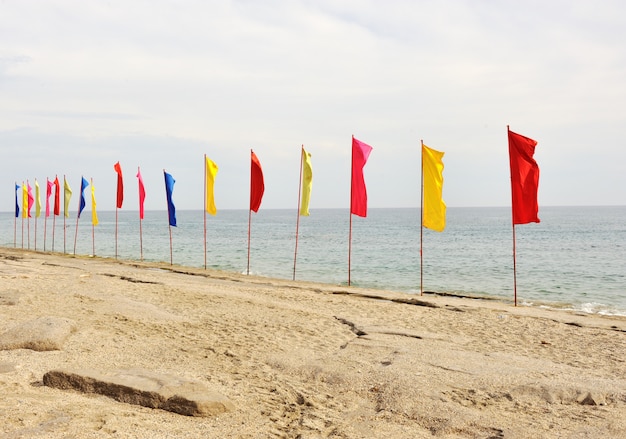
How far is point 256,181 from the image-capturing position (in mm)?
18672

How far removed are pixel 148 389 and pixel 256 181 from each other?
1357cm

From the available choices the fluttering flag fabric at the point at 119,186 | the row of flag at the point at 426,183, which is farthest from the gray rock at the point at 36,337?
the fluttering flag fabric at the point at 119,186

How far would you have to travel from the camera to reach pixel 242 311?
10.9 m

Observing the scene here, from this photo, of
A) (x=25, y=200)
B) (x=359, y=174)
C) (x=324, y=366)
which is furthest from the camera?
(x=25, y=200)

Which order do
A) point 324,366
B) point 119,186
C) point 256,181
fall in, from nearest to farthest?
point 324,366 < point 256,181 < point 119,186

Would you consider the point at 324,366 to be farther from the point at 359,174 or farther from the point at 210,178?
the point at 210,178

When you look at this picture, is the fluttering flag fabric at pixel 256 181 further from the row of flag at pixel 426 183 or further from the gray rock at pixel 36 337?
the gray rock at pixel 36 337

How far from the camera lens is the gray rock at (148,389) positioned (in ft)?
17.1

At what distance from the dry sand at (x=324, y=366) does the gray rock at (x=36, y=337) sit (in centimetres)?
12

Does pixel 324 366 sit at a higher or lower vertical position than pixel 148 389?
lower

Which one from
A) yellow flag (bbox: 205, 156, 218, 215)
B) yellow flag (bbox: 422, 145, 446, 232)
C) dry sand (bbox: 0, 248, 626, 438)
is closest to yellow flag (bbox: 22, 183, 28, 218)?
yellow flag (bbox: 205, 156, 218, 215)

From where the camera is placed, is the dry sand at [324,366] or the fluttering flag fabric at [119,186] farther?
the fluttering flag fabric at [119,186]

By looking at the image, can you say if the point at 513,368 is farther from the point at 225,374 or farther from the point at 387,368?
the point at 225,374

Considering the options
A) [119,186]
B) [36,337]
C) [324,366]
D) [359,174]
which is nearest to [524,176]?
[359,174]
